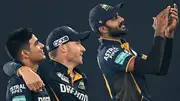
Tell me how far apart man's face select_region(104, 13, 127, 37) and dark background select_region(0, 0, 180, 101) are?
1.61m

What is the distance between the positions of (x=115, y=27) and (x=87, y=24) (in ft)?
5.62

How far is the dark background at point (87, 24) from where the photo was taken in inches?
207

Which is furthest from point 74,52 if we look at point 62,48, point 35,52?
point 35,52

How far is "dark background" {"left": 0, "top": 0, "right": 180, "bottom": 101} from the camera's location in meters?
5.26

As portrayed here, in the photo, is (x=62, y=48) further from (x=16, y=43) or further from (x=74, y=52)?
(x=16, y=43)

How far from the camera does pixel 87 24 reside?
5.32 metres

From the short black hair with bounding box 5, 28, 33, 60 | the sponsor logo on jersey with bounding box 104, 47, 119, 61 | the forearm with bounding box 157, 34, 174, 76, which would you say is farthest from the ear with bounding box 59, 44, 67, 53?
the forearm with bounding box 157, 34, 174, 76

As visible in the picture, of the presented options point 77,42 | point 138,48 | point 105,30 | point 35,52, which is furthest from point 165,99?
point 35,52

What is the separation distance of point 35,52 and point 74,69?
374mm

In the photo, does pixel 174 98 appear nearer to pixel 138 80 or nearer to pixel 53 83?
pixel 138 80

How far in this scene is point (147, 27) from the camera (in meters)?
5.34

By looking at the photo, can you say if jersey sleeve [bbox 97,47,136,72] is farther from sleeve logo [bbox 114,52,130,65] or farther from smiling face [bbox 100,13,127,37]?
smiling face [bbox 100,13,127,37]

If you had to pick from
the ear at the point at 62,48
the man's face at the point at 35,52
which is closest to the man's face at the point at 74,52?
the ear at the point at 62,48

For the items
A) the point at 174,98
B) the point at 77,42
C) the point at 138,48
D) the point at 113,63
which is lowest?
the point at 174,98
